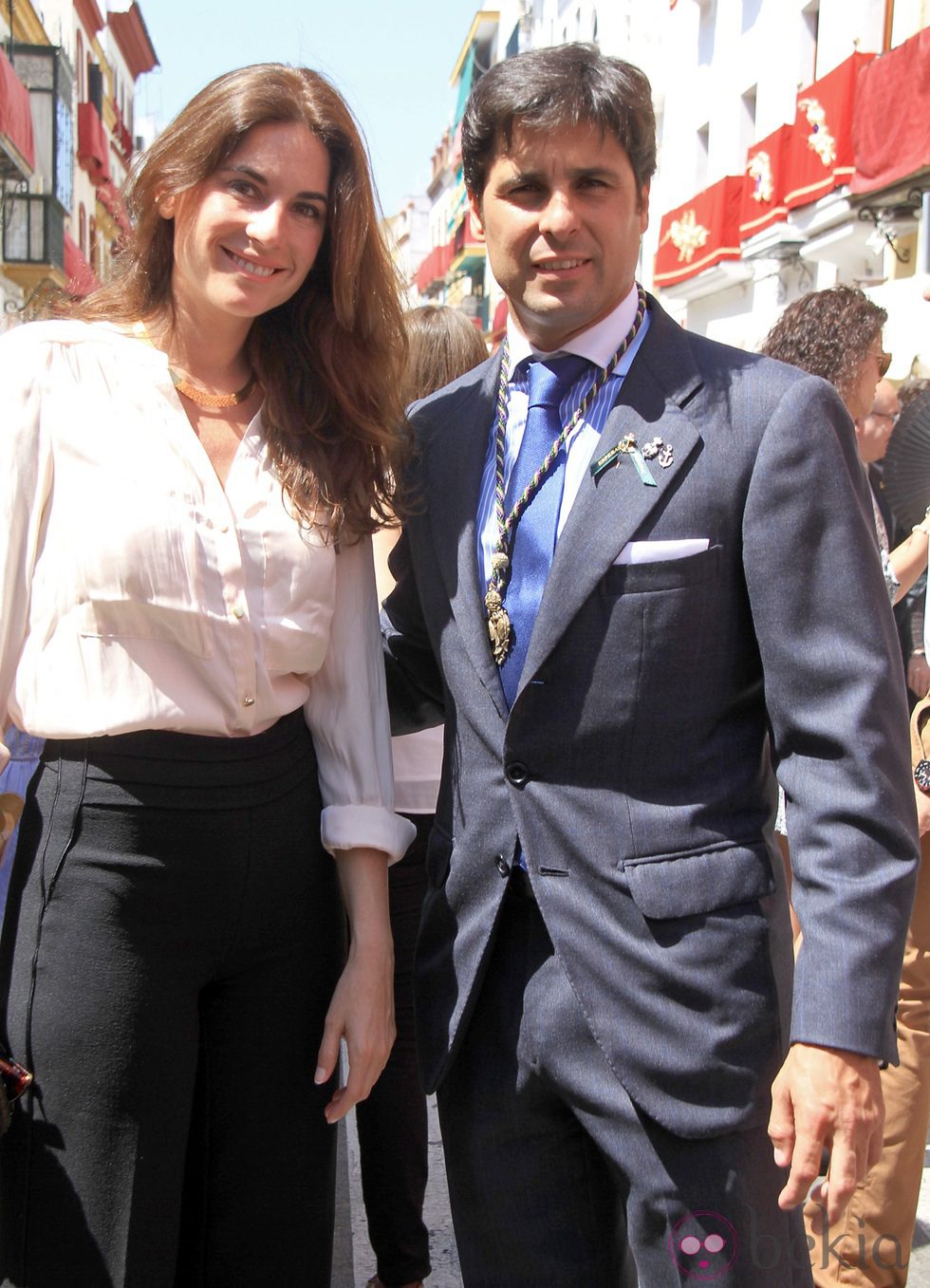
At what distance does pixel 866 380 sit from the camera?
3789 millimetres

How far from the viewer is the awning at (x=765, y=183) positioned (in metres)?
15.3

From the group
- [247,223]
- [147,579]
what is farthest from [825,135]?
Result: [147,579]

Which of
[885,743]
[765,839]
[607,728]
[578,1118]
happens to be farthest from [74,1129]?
[885,743]

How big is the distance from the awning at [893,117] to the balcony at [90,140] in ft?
86.7

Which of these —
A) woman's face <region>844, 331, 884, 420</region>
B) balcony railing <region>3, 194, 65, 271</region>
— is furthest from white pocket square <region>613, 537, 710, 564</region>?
balcony railing <region>3, 194, 65, 271</region>

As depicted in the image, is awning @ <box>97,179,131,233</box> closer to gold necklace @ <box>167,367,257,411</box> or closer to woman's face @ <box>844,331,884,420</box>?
gold necklace @ <box>167,367,257,411</box>

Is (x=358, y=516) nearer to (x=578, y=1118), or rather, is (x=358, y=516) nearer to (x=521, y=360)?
(x=521, y=360)

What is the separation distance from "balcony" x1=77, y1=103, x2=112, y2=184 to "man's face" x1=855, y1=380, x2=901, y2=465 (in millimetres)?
33665

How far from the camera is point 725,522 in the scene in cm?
195

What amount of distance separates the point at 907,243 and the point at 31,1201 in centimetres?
1336

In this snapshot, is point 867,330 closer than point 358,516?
No

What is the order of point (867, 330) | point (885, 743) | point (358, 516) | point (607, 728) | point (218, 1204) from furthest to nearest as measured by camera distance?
point (867, 330) < point (358, 516) < point (218, 1204) < point (607, 728) < point (885, 743)

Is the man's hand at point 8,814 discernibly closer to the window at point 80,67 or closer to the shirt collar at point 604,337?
the shirt collar at point 604,337

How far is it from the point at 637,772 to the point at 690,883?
6.5 inches
